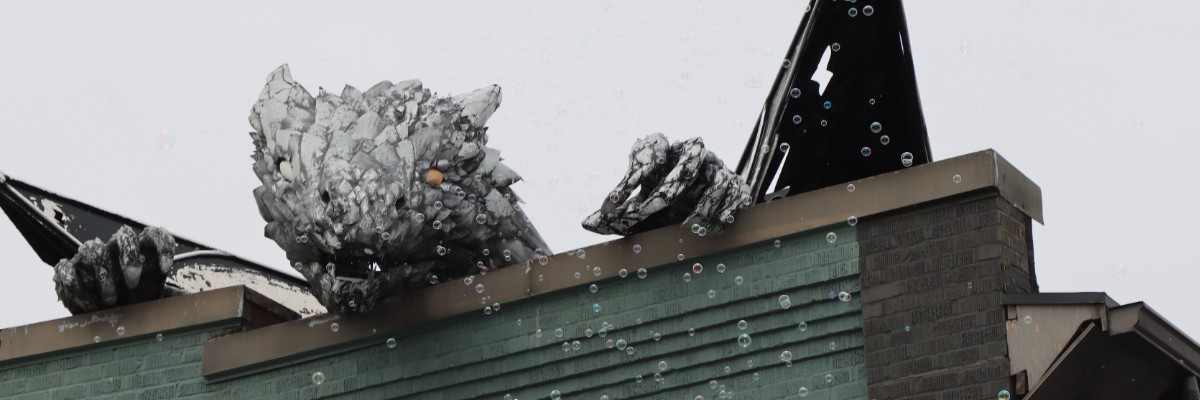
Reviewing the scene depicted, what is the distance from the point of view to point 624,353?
396 inches

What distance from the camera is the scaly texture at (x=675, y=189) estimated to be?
9828 mm

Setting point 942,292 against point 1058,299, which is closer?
point 1058,299

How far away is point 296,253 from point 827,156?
328 cm

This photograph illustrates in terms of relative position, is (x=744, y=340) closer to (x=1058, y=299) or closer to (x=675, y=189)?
(x=675, y=189)

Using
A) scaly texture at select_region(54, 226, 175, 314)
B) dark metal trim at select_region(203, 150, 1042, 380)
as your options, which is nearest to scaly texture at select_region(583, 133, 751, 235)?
dark metal trim at select_region(203, 150, 1042, 380)

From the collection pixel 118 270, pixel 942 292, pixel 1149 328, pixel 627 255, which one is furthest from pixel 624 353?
pixel 118 270

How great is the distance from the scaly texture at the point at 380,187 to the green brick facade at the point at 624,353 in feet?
1.45

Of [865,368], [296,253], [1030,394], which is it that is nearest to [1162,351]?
[1030,394]

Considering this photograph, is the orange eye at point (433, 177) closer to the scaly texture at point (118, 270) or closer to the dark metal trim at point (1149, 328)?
the scaly texture at point (118, 270)

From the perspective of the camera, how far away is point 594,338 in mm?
10203

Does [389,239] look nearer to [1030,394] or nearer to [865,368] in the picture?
[865,368]

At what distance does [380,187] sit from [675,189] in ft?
5.16

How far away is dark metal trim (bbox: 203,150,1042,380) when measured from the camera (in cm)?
938

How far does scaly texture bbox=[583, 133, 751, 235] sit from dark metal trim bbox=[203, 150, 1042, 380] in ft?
0.37
